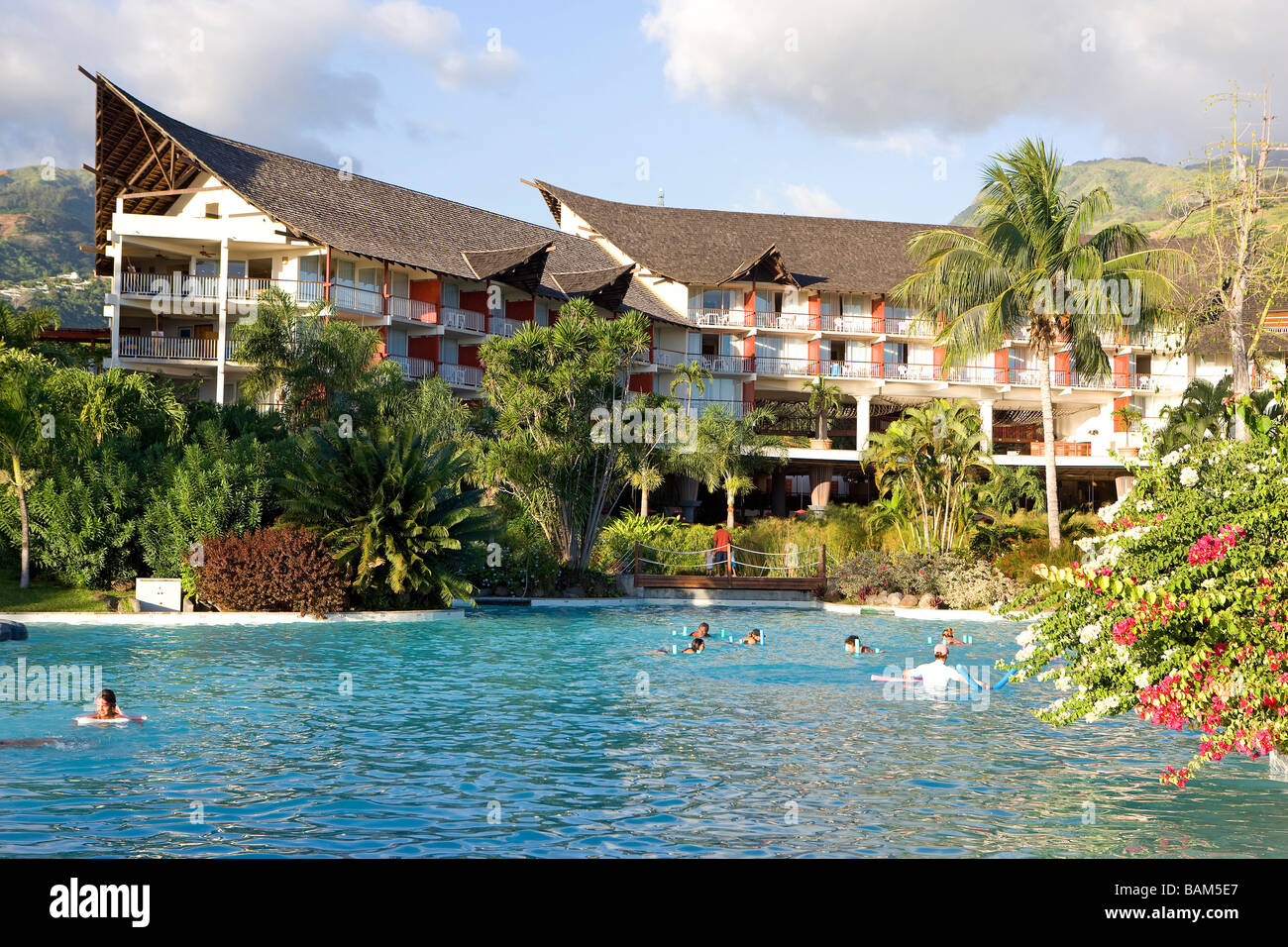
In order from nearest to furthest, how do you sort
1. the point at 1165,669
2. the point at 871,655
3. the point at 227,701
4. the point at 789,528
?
the point at 1165,669, the point at 227,701, the point at 871,655, the point at 789,528

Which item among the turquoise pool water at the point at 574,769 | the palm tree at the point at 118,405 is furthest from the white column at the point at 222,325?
the turquoise pool water at the point at 574,769

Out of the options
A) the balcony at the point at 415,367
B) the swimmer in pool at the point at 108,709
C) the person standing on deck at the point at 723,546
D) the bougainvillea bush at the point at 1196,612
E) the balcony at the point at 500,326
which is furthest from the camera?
the balcony at the point at 500,326

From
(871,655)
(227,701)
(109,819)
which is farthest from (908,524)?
(109,819)

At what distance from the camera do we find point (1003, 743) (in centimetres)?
1280

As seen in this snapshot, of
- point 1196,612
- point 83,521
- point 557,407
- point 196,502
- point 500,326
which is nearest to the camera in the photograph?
point 1196,612

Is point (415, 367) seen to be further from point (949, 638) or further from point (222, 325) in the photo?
point (949, 638)

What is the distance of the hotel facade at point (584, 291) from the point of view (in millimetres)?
41375

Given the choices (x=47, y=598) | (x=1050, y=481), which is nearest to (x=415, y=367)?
(x=47, y=598)

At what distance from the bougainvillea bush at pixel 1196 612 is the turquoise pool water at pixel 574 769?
105cm

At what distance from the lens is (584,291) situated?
47.2 m

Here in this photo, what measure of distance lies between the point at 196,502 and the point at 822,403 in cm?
3462

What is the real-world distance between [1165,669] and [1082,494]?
2111 inches

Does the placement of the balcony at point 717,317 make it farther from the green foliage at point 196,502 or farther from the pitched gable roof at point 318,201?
the green foliage at point 196,502
